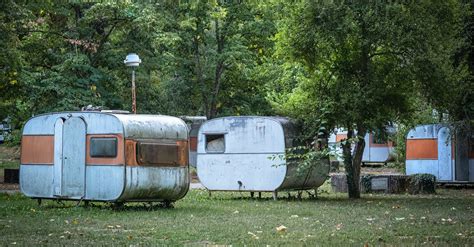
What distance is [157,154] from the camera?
57.7 feet

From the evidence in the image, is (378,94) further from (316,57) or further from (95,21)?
(95,21)

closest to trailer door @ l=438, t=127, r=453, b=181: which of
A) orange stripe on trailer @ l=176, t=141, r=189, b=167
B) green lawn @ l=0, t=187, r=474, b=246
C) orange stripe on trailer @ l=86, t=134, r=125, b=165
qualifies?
green lawn @ l=0, t=187, r=474, b=246

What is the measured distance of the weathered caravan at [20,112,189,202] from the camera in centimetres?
1698

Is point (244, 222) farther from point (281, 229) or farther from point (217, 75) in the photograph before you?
point (217, 75)

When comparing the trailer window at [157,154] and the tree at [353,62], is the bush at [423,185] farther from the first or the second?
the trailer window at [157,154]

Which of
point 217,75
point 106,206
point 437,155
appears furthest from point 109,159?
point 217,75

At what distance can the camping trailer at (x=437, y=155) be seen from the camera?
26922 mm

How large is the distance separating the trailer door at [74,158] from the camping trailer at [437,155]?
1328 cm

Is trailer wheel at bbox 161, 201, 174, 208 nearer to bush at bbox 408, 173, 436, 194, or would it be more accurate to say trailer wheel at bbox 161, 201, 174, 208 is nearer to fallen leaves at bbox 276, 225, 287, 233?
fallen leaves at bbox 276, 225, 287, 233

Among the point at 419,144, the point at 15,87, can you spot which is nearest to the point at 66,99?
the point at 15,87

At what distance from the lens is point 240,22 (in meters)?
36.3

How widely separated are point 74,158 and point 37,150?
1.32m

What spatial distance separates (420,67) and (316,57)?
2793 millimetres

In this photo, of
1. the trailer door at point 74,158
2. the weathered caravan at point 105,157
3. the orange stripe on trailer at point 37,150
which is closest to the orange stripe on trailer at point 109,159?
the weathered caravan at point 105,157
